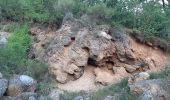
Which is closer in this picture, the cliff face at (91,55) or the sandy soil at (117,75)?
A: the sandy soil at (117,75)

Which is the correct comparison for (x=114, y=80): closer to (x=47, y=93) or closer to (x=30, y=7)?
(x=47, y=93)

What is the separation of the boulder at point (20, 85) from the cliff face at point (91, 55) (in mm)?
1169

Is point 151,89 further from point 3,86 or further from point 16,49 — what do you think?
point 16,49

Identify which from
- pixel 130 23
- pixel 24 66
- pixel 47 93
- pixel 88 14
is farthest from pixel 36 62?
pixel 130 23

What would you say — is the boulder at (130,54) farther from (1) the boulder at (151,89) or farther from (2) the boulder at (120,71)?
(1) the boulder at (151,89)

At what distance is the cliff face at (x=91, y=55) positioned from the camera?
1312 centimetres

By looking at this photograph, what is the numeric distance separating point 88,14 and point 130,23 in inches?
55.2

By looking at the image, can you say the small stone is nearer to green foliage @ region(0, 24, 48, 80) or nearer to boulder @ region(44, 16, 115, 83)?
boulder @ region(44, 16, 115, 83)

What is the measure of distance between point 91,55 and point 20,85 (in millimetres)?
2615

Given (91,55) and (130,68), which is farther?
(130,68)

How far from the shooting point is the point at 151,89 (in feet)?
35.6

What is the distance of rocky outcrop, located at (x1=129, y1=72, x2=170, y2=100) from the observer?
10703 millimetres

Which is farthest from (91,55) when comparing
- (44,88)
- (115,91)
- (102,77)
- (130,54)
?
(44,88)

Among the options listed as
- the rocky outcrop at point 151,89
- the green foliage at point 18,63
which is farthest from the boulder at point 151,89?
the green foliage at point 18,63
